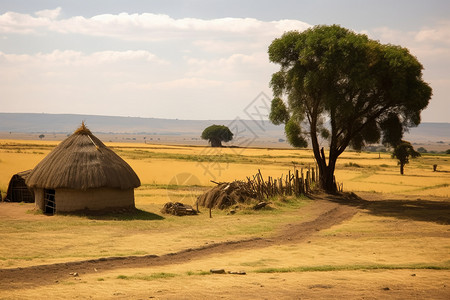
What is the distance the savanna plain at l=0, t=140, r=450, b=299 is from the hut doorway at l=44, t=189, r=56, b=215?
72 centimetres

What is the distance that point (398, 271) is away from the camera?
13.3 m

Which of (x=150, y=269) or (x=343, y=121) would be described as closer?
(x=150, y=269)

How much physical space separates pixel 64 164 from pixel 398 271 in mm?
14912

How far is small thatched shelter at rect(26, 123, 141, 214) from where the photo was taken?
869 inches

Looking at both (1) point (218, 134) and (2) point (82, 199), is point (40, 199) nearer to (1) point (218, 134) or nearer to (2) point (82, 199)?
(2) point (82, 199)

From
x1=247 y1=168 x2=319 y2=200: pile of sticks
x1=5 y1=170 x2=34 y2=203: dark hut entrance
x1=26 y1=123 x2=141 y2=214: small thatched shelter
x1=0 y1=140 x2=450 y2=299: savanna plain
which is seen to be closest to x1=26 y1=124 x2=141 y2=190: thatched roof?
x1=26 y1=123 x2=141 y2=214: small thatched shelter

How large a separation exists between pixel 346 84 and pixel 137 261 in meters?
18.7

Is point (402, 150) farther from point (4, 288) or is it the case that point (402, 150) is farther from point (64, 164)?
point (4, 288)

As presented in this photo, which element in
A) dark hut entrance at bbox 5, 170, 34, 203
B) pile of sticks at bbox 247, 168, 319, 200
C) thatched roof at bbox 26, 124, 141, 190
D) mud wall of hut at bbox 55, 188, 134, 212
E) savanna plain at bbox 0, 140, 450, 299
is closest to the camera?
savanna plain at bbox 0, 140, 450, 299

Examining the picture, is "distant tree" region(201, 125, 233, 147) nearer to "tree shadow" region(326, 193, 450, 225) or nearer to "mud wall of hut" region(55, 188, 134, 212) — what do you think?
"tree shadow" region(326, 193, 450, 225)

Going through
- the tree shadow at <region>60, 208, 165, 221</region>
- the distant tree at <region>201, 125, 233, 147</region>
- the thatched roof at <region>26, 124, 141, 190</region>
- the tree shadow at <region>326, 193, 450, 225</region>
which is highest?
the distant tree at <region>201, 125, 233, 147</region>

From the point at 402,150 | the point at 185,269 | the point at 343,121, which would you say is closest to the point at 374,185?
the point at 402,150

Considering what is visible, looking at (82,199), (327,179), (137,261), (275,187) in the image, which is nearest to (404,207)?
(327,179)

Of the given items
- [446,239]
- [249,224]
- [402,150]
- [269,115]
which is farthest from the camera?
[402,150]
